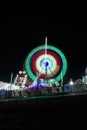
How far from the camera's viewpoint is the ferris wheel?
69562 millimetres

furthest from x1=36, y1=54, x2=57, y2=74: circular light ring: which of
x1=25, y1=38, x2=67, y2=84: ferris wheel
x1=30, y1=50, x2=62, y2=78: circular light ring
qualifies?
x1=30, y1=50, x2=62, y2=78: circular light ring

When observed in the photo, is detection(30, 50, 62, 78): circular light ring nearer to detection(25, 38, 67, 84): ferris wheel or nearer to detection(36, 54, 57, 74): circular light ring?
detection(25, 38, 67, 84): ferris wheel

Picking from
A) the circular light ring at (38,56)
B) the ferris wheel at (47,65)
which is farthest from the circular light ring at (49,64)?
the circular light ring at (38,56)

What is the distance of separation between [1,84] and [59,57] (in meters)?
21.7

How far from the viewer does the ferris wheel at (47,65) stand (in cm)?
6956

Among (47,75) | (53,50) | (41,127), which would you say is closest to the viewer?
(41,127)

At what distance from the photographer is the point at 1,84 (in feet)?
281

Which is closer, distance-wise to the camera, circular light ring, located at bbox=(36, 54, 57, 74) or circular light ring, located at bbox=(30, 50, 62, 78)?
circular light ring, located at bbox=(36, 54, 57, 74)

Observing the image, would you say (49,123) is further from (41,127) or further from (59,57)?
(59,57)

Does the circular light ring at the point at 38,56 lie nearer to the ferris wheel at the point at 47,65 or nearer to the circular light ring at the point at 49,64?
the ferris wheel at the point at 47,65

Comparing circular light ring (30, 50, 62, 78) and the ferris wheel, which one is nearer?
the ferris wheel

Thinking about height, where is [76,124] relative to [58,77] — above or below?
below

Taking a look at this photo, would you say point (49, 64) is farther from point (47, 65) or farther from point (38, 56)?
point (38, 56)

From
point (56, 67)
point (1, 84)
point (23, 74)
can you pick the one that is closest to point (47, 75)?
point (56, 67)
